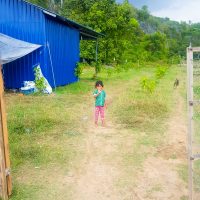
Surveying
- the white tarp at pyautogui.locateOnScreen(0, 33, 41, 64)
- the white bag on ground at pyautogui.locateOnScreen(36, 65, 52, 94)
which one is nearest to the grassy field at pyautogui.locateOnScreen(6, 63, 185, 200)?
the white bag on ground at pyautogui.locateOnScreen(36, 65, 52, 94)

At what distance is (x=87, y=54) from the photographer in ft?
81.4

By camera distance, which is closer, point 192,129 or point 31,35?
point 192,129

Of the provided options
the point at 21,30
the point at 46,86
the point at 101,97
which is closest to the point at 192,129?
the point at 101,97

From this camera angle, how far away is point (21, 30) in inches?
548

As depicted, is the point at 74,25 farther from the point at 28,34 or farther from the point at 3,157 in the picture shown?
the point at 3,157

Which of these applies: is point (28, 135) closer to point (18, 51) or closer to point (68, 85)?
point (18, 51)

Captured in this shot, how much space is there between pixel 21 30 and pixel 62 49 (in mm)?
2281

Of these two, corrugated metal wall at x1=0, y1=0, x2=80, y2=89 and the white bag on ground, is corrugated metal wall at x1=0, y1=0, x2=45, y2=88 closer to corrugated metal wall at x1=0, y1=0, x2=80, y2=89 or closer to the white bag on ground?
corrugated metal wall at x1=0, y1=0, x2=80, y2=89

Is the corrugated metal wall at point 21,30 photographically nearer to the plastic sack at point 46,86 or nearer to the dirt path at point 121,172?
the plastic sack at point 46,86

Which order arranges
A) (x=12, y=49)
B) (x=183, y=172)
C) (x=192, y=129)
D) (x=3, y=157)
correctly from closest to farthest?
(x=192, y=129) → (x=3, y=157) → (x=183, y=172) → (x=12, y=49)

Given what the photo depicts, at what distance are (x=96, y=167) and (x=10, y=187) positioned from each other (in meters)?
1.55

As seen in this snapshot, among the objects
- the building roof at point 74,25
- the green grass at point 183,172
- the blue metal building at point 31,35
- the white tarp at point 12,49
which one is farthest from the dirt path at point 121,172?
the building roof at point 74,25

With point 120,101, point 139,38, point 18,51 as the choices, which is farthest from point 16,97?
point 139,38

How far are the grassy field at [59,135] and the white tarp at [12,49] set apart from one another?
1.42 metres
